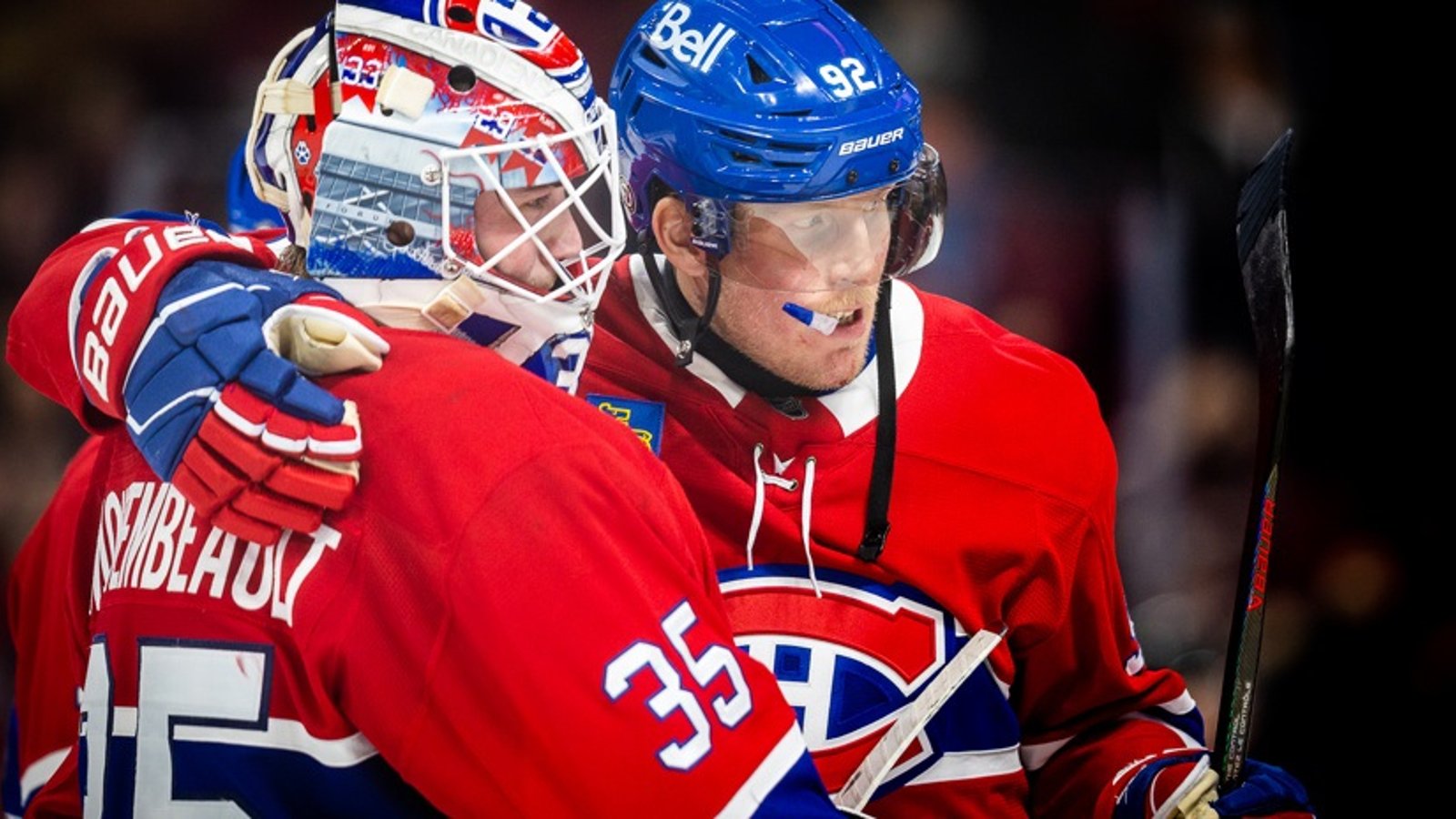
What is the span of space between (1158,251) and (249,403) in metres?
2.41

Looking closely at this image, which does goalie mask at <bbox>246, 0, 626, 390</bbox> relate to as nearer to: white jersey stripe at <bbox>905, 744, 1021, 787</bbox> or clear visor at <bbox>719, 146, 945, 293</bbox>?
clear visor at <bbox>719, 146, 945, 293</bbox>

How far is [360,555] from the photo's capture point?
4.78 ft

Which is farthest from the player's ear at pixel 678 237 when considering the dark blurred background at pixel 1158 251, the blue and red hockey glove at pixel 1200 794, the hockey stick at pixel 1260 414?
the dark blurred background at pixel 1158 251

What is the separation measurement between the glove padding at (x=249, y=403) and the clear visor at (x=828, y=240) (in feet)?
2.04

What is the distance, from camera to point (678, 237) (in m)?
2.13

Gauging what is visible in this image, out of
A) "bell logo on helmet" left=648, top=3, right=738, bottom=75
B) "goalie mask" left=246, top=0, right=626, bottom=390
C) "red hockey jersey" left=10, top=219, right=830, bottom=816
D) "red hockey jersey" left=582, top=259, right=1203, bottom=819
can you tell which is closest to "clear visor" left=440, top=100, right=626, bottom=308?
"goalie mask" left=246, top=0, right=626, bottom=390

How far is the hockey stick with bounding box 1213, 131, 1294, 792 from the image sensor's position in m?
1.92

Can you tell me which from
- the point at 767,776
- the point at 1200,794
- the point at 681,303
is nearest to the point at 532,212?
the point at 681,303

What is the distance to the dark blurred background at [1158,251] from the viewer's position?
3283 millimetres

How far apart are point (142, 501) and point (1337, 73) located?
107 inches

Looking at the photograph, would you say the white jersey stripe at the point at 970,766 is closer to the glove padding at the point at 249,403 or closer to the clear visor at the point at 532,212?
the clear visor at the point at 532,212

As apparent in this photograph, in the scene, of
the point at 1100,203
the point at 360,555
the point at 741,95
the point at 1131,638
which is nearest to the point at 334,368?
the point at 360,555

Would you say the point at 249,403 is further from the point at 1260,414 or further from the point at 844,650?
the point at 1260,414

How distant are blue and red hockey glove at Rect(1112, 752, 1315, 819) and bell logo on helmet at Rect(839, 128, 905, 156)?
0.86 m
